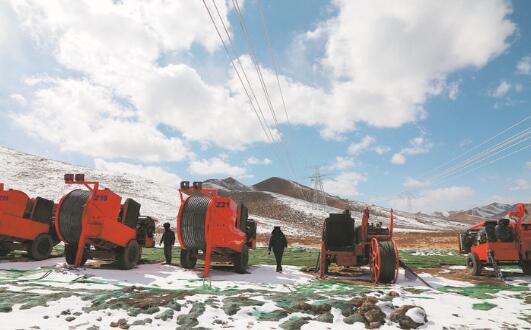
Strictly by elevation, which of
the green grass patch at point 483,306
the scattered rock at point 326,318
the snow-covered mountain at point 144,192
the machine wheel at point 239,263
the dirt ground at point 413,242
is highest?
the snow-covered mountain at point 144,192

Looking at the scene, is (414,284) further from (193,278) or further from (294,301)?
(193,278)

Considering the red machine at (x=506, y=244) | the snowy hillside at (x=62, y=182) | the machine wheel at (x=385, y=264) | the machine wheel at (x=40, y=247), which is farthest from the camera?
the snowy hillside at (x=62, y=182)

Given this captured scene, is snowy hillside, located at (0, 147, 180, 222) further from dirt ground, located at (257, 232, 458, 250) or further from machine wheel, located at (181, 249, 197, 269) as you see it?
machine wheel, located at (181, 249, 197, 269)

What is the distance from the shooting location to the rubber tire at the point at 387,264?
10953 millimetres

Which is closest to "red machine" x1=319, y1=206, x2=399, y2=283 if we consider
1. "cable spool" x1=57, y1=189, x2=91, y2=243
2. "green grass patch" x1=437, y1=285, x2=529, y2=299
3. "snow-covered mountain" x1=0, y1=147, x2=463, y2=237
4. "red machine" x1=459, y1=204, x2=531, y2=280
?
"green grass patch" x1=437, y1=285, x2=529, y2=299

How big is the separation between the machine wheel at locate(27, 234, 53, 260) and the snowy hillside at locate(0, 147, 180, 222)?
39737 millimetres

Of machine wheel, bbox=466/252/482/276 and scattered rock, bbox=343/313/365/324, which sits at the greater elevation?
machine wheel, bbox=466/252/482/276

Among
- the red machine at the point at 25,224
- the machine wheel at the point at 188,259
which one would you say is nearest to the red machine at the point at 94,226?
the machine wheel at the point at 188,259

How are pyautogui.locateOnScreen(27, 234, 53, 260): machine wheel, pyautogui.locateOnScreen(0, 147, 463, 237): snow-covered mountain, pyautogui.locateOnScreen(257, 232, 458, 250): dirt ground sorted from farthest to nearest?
pyautogui.locateOnScreen(0, 147, 463, 237): snow-covered mountain, pyautogui.locateOnScreen(257, 232, 458, 250): dirt ground, pyautogui.locateOnScreen(27, 234, 53, 260): machine wheel

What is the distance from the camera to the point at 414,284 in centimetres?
1106

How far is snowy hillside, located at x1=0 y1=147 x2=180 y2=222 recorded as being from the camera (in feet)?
209

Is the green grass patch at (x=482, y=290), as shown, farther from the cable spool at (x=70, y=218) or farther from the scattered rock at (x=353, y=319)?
the cable spool at (x=70, y=218)

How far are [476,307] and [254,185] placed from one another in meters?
190

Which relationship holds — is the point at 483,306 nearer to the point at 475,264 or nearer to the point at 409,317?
the point at 409,317
